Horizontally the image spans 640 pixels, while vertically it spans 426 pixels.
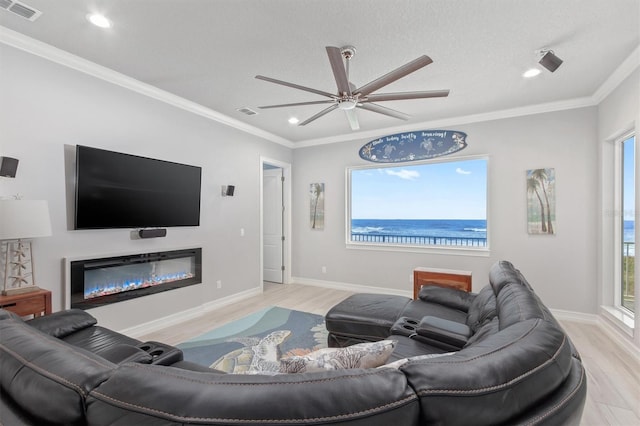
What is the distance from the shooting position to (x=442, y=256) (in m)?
4.74

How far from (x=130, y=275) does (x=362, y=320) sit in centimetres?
271

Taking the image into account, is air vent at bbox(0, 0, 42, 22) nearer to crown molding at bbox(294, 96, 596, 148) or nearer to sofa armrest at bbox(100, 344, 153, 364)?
sofa armrest at bbox(100, 344, 153, 364)

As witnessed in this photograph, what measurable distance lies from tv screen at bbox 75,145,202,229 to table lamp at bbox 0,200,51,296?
0.45m

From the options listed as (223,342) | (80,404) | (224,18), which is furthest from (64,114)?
(80,404)

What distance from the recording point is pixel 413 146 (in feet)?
16.4

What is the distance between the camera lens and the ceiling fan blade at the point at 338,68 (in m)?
2.00

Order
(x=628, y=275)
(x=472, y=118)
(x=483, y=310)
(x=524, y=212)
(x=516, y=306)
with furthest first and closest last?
(x=472, y=118), (x=524, y=212), (x=628, y=275), (x=483, y=310), (x=516, y=306)

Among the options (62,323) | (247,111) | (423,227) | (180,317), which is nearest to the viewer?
(62,323)

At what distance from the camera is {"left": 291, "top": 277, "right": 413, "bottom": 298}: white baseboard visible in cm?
504

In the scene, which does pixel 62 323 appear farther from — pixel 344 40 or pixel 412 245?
pixel 412 245

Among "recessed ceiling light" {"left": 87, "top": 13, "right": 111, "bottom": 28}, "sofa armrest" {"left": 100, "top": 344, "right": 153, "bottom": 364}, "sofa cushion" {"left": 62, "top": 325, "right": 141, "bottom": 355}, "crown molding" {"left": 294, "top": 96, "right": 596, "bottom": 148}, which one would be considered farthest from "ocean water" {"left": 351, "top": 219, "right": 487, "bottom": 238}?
"recessed ceiling light" {"left": 87, "top": 13, "right": 111, "bottom": 28}

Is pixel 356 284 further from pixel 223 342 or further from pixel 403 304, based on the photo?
pixel 223 342

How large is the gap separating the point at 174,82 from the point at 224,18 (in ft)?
4.76

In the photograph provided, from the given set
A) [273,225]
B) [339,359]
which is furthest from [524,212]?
[273,225]
